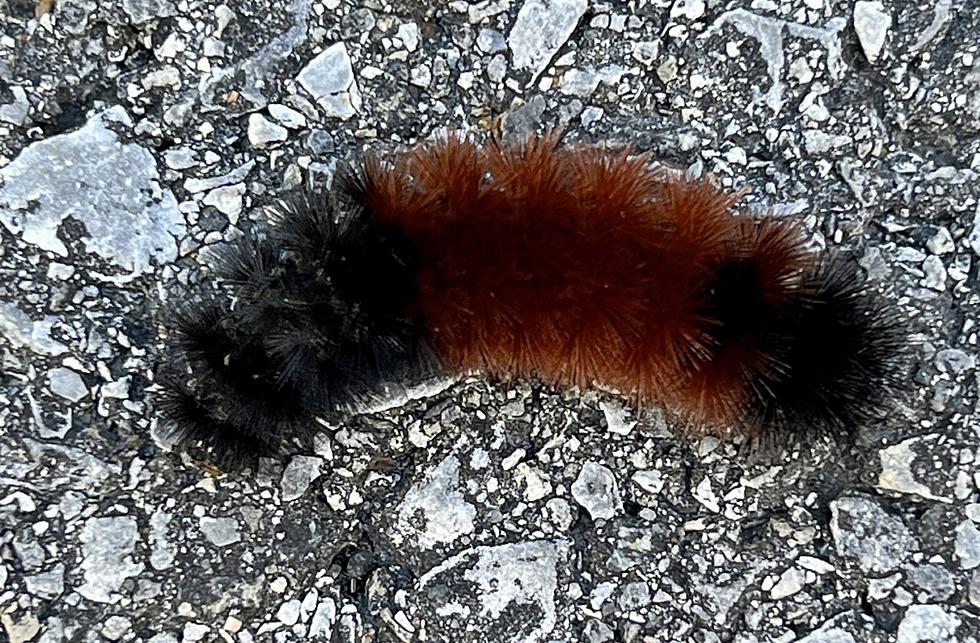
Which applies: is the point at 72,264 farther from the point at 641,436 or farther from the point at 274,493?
the point at 641,436

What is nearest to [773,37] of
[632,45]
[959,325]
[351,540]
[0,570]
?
[632,45]

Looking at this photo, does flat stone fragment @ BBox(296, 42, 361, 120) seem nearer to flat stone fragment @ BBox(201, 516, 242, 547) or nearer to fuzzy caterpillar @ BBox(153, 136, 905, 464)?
fuzzy caterpillar @ BBox(153, 136, 905, 464)

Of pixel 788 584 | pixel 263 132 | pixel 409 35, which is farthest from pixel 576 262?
pixel 788 584

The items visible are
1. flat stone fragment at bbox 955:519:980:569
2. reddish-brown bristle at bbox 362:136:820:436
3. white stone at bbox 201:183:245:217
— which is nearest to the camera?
reddish-brown bristle at bbox 362:136:820:436

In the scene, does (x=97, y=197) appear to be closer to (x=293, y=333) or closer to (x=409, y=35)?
(x=293, y=333)

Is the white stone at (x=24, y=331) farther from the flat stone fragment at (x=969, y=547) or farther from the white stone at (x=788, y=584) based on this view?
the flat stone fragment at (x=969, y=547)

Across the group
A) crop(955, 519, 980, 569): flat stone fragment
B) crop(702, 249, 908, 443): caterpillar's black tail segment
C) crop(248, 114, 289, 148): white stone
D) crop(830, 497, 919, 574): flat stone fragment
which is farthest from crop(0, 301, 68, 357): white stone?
crop(955, 519, 980, 569): flat stone fragment

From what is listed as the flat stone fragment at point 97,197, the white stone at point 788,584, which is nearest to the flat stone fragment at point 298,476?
the flat stone fragment at point 97,197
